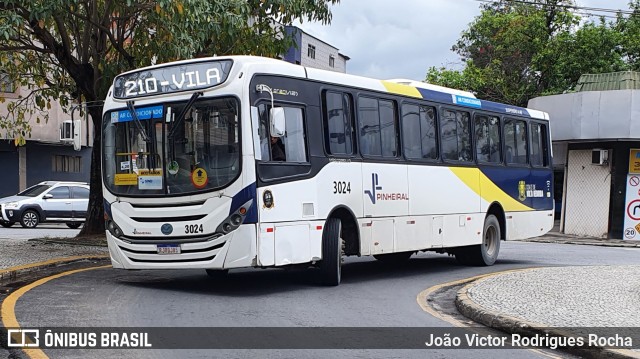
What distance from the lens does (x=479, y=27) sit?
41.9 meters

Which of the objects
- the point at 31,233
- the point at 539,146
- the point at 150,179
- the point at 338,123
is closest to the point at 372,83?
the point at 338,123

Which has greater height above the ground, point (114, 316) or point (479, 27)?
point (479, 27)

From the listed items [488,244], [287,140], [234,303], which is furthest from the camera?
[488,244]

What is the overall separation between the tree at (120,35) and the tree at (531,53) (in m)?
22.2

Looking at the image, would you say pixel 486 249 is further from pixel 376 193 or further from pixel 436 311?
pixel 436 311

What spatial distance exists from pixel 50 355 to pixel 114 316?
1.97 m

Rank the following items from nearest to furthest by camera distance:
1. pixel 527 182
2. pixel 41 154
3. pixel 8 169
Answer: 1. pixel 527 182
2. pixel 8 169
3. pixel 41 154

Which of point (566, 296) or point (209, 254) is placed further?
point (566, 296)

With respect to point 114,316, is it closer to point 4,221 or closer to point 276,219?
point 276,219

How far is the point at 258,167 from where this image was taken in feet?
34.2

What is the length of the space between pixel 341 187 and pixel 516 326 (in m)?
4.16

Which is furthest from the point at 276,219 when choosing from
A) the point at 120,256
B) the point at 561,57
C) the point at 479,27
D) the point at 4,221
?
the point at 479,27

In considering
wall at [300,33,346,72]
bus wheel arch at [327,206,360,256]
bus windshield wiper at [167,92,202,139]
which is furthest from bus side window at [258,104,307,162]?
wall at [300,33,346,72]

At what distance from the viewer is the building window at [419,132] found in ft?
45.3
